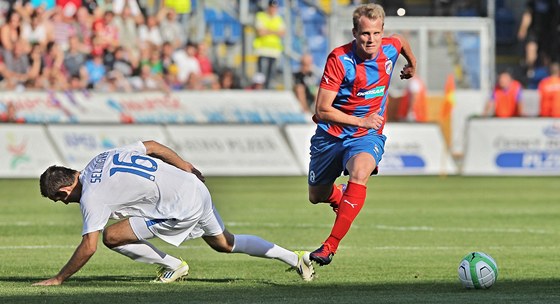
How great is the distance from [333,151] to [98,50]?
689 inches

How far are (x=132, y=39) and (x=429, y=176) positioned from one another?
312 inches

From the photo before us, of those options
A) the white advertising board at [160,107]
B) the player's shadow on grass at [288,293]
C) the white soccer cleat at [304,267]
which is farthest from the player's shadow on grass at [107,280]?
the white advertising board at [160,107]

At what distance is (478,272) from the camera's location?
9.44 metres

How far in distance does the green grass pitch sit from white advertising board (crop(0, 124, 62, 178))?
1.76 metres

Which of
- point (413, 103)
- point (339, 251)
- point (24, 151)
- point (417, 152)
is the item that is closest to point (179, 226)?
point (339, 251)

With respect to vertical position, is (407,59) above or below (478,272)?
above

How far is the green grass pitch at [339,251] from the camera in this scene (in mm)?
9227

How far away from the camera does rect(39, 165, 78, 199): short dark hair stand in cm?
907

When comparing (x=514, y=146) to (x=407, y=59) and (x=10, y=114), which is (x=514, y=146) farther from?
(x=407, y=59)

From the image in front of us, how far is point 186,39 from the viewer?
99.3 feet

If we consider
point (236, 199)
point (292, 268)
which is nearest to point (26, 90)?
point (236, 199)

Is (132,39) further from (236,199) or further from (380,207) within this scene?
(380,207)

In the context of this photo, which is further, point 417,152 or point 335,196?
point 417,152

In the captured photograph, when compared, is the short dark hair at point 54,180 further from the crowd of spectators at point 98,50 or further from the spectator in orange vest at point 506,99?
the spectator in orange vest at point 506,99
